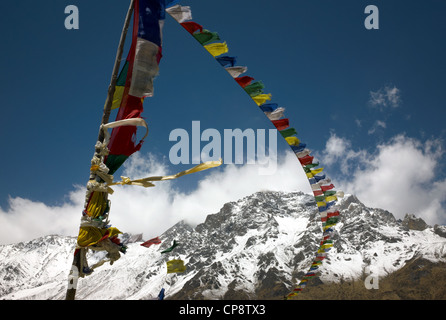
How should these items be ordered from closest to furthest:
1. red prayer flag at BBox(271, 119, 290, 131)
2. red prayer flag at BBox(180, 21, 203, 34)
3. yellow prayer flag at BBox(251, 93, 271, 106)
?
1. red prayer flag at BBox(180, 21, 203, 34)
2. yellow prayer flag at BBox(251, 93, 271, 106)
3. red prayer flag at BBox(271, 119, 290, 131)

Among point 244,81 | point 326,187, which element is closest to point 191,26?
point 244,81

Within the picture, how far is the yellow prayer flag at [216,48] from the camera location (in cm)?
930

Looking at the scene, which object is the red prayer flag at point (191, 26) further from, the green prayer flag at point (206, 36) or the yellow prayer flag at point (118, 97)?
the yellow prayer flag at point (118, 97)

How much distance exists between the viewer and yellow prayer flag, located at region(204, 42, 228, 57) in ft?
30.5

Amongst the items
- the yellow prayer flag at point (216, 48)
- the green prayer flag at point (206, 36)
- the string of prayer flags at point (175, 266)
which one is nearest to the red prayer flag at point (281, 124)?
the yellow prayer flag at point (216, 48)

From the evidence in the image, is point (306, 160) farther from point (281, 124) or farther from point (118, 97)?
point (118, 97)

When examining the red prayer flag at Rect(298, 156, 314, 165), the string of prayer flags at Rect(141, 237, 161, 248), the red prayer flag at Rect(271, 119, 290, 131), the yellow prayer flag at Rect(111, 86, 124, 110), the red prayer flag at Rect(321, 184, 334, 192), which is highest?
the red prayer flag at Rect(271, 119, 290, 131)

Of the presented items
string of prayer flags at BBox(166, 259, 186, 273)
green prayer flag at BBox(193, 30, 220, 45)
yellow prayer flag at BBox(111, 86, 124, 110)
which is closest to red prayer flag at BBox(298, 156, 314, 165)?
green prayer flag at BBox(193, 30, 220, 45)

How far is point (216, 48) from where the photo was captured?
30.8 feet

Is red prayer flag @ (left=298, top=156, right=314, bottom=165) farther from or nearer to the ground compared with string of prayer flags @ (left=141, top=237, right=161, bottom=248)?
farther from the ground

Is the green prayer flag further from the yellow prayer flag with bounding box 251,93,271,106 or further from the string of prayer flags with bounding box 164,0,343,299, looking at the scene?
the yellow prayer flag with bounding box 251,93,271,106
